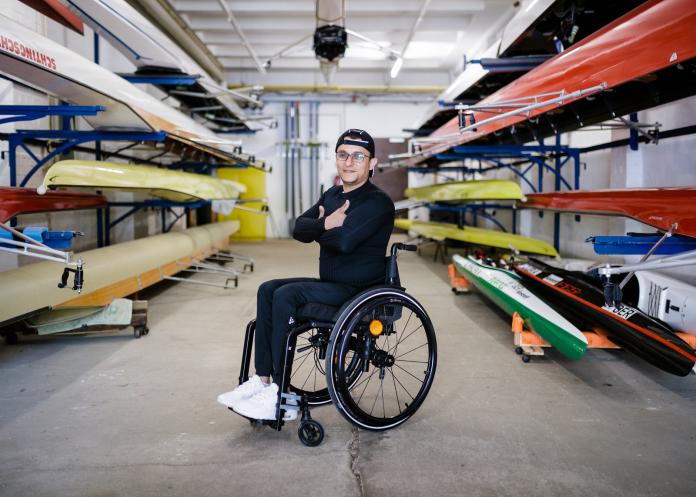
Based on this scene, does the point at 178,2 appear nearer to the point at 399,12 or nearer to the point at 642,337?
the point at 399,12

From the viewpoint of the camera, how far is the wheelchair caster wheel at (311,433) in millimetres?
1834

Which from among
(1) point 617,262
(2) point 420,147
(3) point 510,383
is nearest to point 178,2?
(2) point 420,147

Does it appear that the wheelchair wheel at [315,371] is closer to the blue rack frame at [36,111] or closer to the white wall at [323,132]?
the blue rack frame at [36,111]

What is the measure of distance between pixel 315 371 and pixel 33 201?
2.02 m

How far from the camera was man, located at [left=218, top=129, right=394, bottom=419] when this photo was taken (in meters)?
1.80

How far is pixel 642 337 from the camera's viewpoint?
7.77 feet

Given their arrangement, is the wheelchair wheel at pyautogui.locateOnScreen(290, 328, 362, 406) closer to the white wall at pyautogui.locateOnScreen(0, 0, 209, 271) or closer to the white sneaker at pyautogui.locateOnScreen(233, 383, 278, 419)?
the white sneaker at pyautogui.locateOnScreen(233, 383, 278, 419)

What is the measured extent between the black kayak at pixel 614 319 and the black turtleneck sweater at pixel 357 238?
1.34m

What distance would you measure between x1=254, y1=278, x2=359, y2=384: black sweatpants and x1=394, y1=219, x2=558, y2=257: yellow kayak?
10.2 feet

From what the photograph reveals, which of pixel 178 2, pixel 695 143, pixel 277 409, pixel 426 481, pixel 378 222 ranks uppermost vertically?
pixel 178 2

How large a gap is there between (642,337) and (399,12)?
6.69m

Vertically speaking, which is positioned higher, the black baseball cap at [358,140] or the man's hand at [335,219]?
the black baseball cap at [358,140]

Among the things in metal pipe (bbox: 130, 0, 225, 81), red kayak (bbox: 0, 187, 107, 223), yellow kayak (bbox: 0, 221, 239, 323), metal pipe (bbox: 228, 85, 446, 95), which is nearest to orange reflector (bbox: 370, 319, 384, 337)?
yellow kayak (bbox: 0, 221, 239, 323)

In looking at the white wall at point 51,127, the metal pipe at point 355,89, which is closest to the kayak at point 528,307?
the white wall at point 51,127
